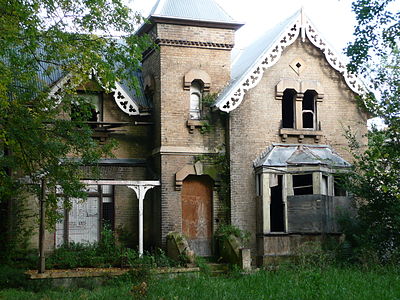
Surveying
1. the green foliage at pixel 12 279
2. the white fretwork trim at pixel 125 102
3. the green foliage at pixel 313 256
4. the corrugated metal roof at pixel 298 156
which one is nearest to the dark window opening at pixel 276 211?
the corrugated metal roof at pixel 298 156

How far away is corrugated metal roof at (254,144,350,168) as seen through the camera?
2402 centimetres

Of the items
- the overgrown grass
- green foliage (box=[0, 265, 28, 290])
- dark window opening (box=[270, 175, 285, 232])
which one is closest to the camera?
the overgrown grass

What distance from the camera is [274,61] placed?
24828mm

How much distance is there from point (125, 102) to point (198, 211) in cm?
474

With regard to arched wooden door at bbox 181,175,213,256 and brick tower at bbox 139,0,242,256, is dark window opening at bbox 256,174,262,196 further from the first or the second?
arched wooden door at bbox 181,175,213,256

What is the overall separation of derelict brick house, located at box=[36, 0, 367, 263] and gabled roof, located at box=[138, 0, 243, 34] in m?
0.05

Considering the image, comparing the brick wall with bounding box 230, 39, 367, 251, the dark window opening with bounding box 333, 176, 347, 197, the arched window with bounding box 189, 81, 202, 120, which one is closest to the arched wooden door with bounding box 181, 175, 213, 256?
the brick wall with bounding box 230, 39, 367, 251

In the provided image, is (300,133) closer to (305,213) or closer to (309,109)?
(309,109)

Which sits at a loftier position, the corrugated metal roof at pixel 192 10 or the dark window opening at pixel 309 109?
the corrugated metal roof at pixel 192 10

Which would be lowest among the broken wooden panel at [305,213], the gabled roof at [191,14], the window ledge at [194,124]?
the broken wooden panel at [305,213]

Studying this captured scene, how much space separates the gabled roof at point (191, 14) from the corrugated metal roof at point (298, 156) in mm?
4898

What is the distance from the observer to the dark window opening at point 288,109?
26250 millimetres

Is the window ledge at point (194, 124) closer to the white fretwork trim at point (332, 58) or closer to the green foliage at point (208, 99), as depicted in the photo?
the green foliage at point (208, 99)

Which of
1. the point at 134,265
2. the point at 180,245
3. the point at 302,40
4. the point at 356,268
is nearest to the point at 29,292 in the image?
the point at 134,265
